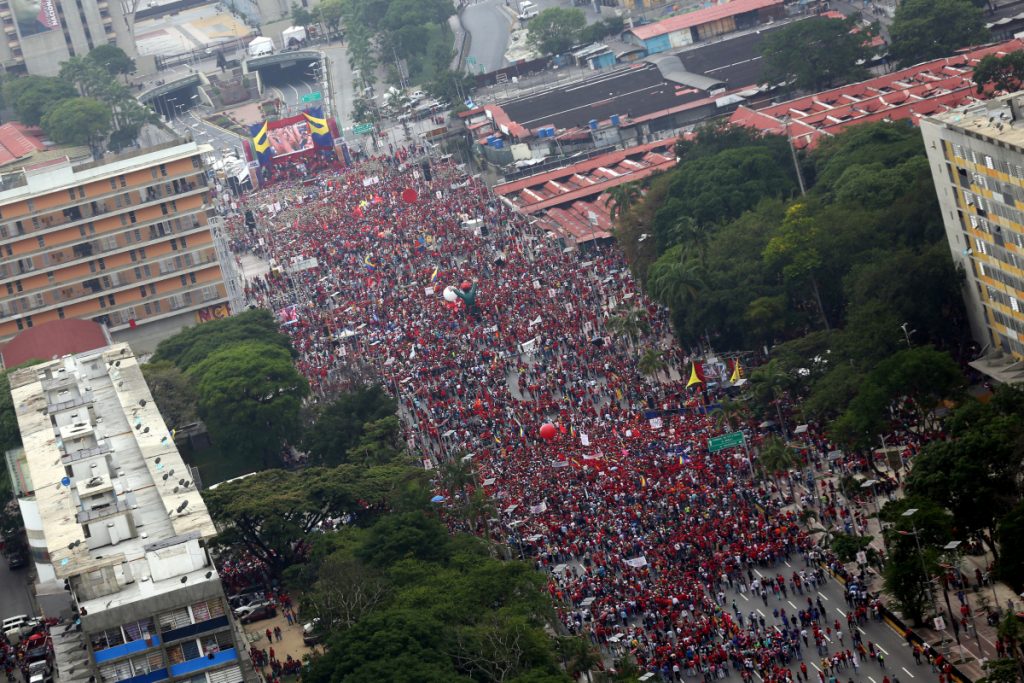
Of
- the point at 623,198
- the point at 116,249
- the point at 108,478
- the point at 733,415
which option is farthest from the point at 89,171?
the point at 733,415

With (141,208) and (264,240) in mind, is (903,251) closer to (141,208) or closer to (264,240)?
(141,208)

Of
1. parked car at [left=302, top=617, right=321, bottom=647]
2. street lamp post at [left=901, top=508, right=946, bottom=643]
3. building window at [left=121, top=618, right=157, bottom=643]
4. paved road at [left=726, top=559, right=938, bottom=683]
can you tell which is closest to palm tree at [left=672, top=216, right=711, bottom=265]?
paved road at [left=726, top=559, right=938, bottom=683]

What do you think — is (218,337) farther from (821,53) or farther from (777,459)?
(821,53)

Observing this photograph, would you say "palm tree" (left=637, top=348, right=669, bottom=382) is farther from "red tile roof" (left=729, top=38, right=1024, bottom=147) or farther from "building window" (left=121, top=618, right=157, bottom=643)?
"building window" (left=121, top=618, right=157, bottom=643)

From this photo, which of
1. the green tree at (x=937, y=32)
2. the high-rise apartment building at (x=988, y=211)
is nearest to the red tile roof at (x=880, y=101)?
the green tree at (x=937, y=32)

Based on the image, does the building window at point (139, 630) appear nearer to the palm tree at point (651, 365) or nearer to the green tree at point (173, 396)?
the palm tree at point (651, 365)
